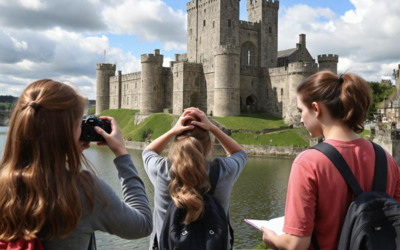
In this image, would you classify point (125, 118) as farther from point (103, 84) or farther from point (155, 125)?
point (155, 125)

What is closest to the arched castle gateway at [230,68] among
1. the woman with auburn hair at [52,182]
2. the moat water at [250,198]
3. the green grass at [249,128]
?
the green grass at [249,128]

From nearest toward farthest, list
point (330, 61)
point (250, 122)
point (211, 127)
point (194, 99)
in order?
point (211, 127) < point (250, 122) < point (330, 61) < point (194, 99)

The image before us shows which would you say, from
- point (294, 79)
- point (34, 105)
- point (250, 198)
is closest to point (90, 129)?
point (34, 105)

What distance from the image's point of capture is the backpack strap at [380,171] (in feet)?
9.29

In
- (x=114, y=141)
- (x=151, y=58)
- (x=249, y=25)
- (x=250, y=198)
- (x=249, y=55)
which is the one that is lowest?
(x=250, y=198)

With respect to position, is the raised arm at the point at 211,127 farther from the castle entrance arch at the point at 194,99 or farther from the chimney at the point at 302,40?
the chimney at the point at 302,40

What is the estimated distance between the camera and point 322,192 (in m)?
2.80

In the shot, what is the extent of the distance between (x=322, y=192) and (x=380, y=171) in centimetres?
44

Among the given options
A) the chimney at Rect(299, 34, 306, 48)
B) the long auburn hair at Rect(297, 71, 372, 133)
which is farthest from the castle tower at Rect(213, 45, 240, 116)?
the long auburn hair at Rect(297, 71, 372, 133)

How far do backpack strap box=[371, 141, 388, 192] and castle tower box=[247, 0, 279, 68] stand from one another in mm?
48879

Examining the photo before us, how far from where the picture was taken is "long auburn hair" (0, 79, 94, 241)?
2.22 m

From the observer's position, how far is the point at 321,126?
10.3ft

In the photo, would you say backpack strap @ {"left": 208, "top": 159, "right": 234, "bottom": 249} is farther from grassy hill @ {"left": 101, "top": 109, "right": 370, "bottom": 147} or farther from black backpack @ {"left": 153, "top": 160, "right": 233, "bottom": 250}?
grassy hill @ {"left": 101, "top": 109, "right": 370, "bottom": 147}

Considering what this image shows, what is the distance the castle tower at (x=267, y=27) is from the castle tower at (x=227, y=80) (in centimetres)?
730
